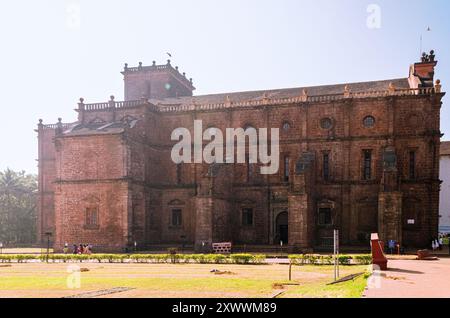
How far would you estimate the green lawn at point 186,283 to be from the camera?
52.9ft

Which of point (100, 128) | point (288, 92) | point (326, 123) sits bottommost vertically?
point (100, 128)

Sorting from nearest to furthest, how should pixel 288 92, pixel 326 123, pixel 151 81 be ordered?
pixel 326 123 → pixel 288 92 → pixel 151 81

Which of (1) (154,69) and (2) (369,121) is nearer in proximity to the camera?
(2) (369,121)

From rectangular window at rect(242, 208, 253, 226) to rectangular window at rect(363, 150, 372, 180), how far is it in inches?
421

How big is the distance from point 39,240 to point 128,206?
18.0 meters

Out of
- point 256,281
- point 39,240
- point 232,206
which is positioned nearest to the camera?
point 256,281

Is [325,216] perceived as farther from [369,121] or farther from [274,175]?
[369,121]

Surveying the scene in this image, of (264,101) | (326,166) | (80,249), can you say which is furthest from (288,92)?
(80,249)

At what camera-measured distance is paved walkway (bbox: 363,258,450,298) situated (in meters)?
13.9

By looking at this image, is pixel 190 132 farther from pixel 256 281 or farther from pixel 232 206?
pixel 256 281

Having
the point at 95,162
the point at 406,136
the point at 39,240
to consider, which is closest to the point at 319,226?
the point at 406,136

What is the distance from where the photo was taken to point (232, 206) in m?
45.7

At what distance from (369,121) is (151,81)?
26863mm

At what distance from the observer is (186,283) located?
1947 cm
